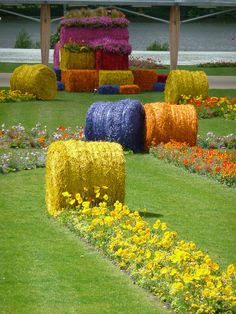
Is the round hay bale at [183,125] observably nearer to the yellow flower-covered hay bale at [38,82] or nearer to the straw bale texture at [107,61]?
the yellow flower-covered hay bale at [38,82]

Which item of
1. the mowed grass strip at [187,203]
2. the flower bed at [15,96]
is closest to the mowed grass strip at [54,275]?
the mowed grass strip at [187,203]

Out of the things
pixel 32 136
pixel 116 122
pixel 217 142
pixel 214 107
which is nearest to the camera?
pixel 116 122

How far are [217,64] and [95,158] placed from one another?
130 ft

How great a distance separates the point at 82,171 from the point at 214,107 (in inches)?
696

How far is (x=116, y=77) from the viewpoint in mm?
43000

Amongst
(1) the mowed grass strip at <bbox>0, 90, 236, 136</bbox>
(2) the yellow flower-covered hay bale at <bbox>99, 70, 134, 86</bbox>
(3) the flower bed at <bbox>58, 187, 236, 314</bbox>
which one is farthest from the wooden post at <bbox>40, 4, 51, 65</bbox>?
(3) the flower bed at <bbox>58, 187, 236, 314</bbox>

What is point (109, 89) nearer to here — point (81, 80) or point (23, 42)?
point (81, 80)

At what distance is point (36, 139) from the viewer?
26.9 m

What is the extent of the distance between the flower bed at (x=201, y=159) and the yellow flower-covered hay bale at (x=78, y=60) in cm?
1886

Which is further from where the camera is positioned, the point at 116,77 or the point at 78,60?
the point at 78,60

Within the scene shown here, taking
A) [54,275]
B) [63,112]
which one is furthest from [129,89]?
[54,275]

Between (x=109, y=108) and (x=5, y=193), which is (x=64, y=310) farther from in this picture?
(x=109, y=108)

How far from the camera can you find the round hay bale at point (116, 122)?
82.8 ft

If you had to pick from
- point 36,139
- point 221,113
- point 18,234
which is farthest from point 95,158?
point 221,113
